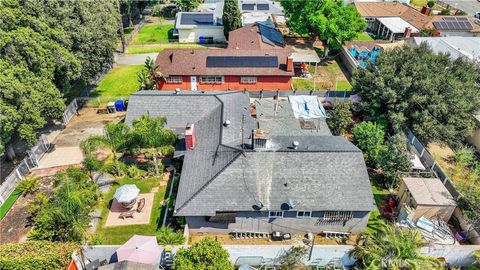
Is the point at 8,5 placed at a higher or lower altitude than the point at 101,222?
higher

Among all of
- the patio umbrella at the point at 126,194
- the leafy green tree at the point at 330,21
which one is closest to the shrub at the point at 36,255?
the patio umbrella at the point at 126,194

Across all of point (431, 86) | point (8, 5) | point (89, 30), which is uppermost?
point (8, 5)

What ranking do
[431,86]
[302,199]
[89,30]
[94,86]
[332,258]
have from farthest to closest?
1. [94,86]
2. [89,30]
3. [431,86]
4. [302,199]
5. [332,258]

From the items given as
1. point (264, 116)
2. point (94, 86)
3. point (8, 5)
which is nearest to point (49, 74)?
point (8, 5)

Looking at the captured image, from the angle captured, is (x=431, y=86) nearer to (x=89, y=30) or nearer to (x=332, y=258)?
(x=332, y=258)

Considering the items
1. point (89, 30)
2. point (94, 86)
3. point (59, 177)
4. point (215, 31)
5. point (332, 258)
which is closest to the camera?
point (332, 258)

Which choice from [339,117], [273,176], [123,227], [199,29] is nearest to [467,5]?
[199,29]

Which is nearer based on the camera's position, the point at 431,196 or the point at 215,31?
the point at 431,196
